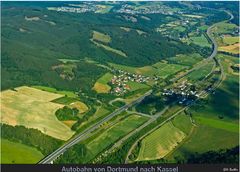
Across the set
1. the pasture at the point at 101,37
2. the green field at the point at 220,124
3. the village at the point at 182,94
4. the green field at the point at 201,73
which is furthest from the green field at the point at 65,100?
Result: the pasture at the point at 101,37

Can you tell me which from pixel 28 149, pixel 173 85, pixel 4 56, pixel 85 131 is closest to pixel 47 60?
pixel 4 56

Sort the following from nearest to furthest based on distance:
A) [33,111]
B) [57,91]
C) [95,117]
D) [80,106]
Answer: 1. [33,111]
2. [95,117]
3. [80,106]
4. [57,91]

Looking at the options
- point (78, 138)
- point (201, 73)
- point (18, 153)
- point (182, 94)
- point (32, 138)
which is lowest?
point (201, 73)

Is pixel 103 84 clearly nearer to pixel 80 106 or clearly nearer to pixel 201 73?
pixel 80 106

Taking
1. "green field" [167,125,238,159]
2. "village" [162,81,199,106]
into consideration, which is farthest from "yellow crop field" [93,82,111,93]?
"green field" [167,125,238,159]

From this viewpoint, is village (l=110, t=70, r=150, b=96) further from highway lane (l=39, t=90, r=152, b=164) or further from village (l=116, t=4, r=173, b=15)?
village (l=116, t=4, r=173, b=15)

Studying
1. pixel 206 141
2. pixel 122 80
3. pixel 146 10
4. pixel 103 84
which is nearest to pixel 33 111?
pixel 103 84

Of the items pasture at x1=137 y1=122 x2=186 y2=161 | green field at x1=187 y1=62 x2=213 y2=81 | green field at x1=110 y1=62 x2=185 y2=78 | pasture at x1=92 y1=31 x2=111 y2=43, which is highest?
pasture at x1=137 y1=122 x2=186 y2=161
